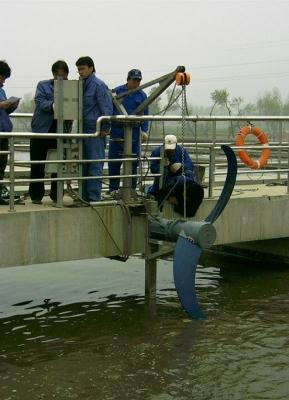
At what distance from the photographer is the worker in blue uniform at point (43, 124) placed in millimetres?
8203

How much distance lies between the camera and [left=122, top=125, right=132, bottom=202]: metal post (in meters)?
8.34

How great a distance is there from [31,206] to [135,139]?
162cm

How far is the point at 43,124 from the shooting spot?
8367 millimetres

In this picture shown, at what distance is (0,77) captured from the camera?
26.3 feet

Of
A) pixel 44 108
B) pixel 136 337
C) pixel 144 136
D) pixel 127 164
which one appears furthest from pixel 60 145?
pixel 136 337

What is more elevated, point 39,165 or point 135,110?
point 135,110

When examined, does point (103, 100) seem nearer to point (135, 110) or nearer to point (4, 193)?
point (135, 110)

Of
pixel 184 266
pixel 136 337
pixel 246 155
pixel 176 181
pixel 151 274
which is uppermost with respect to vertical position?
pixel 246 155

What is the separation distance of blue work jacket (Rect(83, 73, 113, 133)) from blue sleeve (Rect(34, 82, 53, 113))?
1.40 feet

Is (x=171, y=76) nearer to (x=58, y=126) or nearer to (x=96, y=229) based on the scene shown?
(x=58, y=126)

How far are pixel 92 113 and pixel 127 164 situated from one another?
29.1 inches

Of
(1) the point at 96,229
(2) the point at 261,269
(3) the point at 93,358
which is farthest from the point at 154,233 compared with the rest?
(2) the point at 261,269

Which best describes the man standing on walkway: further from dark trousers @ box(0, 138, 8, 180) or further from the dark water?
the dark water

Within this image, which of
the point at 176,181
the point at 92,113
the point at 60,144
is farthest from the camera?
the point at 176,181
